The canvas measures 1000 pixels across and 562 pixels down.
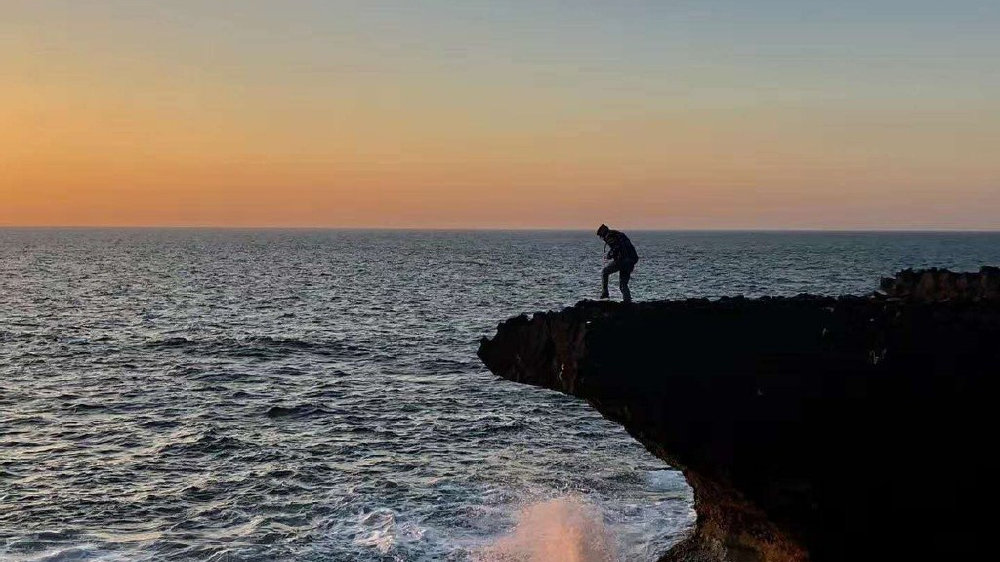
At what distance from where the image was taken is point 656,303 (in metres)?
14.4

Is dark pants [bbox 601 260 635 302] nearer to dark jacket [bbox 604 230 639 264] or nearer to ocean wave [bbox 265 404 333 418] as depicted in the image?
dark jacket [bbox 604 230 639 264]

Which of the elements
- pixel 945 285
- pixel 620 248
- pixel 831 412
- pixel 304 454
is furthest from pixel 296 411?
pixel 831 412

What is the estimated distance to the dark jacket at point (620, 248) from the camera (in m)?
18.2

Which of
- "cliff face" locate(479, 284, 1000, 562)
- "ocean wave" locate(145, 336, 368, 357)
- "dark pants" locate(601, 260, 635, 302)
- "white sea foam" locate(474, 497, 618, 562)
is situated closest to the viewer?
"cliff face" locate(479, 284, 1000, 562)

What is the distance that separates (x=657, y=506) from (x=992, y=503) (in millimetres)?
9788

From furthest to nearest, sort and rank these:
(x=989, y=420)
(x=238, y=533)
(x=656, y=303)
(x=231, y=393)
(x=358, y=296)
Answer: (x=358, y=296) < (x=231, y=393) < (x=238, y=533) < (x=656, y=303) < (x=989, y=420)

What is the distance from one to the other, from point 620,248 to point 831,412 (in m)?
6.55

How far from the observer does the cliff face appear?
42.0 ft

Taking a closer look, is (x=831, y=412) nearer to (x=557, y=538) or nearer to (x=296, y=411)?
(x=557, y=538)

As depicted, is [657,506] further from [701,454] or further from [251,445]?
[251,445]

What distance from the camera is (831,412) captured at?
507 inches

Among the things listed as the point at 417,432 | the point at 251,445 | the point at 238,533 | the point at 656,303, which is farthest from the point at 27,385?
the point at 656,303

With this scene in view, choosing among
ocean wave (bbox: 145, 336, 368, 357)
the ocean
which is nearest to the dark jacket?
the ocean

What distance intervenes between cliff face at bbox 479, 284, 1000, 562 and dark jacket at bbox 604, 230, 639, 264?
15.0 ft
